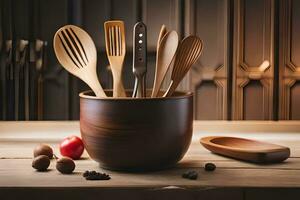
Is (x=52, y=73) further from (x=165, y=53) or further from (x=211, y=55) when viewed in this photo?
(x=165, y=53)

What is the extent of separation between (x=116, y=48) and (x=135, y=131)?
0.66 feet

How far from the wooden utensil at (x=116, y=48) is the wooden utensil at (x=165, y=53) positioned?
66 millimetres

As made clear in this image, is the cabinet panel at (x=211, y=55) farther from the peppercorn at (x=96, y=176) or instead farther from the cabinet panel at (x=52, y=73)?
the peppercorn at (x=96, y=176)

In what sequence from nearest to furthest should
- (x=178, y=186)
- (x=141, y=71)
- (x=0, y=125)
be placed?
1. (x=178, y=186)
2. (x=141, y=71)
3. (x=0, y=125)

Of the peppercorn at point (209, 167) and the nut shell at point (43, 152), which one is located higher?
the nut shell at point (43, 152)

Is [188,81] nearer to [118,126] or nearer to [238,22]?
[238,22]

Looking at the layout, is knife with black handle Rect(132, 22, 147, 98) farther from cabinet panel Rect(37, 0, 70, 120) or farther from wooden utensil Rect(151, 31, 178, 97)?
cabinet panel Rect(37, 0, 70, 120)

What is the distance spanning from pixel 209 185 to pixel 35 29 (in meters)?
0.75

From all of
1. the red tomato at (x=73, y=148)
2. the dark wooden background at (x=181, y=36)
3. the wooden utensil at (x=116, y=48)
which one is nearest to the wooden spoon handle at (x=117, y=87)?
the wooden utensil at (x=116, y=48)

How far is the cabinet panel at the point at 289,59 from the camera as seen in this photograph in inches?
50.4

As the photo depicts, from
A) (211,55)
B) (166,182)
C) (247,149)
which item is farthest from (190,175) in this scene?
(211,55)

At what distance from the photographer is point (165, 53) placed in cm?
82

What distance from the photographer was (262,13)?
1.28m

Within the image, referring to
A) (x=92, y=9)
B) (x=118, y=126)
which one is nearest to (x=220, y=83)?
(x=92, y=9)
